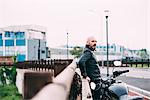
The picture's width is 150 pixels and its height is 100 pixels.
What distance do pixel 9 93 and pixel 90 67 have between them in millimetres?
48305

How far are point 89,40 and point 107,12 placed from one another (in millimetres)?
25369

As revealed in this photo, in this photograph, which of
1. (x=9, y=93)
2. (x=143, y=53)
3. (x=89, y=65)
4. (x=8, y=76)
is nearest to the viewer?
(x=89, y=65)

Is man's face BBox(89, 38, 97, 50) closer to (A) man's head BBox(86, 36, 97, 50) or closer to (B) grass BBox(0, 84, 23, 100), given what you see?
(A) man's head BBox(86, 36, 97, 50)

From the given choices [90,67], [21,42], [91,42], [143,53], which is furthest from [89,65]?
[143,53]

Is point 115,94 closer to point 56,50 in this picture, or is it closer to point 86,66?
point 86,66

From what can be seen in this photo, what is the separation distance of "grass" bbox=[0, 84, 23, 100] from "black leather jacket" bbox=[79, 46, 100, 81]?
41.4 m

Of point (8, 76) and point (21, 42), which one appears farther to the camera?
point (21, 42)

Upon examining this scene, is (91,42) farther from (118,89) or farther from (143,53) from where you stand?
(143,53)

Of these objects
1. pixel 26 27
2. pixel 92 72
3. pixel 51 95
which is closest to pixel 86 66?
pixel 92 72

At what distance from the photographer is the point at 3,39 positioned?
10956 centimetres

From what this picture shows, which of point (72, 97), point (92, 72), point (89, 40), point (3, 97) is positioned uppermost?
point (89, 40)

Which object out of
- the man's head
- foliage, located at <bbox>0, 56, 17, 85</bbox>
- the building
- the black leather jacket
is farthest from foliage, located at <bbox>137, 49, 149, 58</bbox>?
the man's head

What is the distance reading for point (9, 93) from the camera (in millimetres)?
53781

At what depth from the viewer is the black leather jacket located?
21.2 ft
